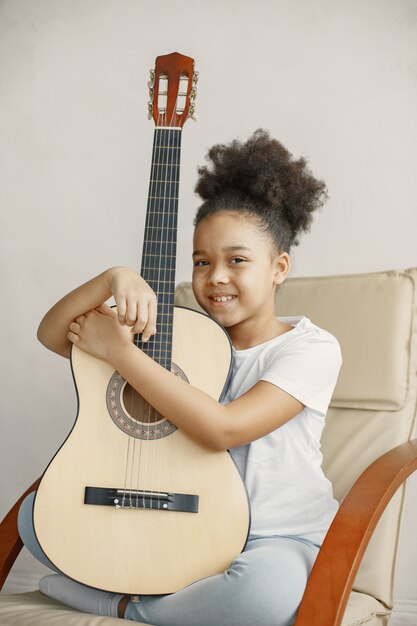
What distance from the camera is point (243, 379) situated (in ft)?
4.83

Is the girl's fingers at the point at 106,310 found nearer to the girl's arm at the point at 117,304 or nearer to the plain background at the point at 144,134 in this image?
the girl's arm at the point at 117,304

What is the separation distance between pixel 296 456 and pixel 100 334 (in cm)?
44

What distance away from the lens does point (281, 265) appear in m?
1.56

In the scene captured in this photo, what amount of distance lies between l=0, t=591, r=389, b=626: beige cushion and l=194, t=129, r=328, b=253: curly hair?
72 centimetres

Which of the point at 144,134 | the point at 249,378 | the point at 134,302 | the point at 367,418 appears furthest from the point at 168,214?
the point at 144,134

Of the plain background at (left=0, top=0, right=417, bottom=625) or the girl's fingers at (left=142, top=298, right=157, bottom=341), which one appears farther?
the plain background at (left=0, top=0, right=417, bottom=625)

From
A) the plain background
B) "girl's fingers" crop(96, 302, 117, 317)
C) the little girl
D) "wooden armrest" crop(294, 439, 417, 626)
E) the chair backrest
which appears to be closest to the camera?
"wooden armrest" crop(294, 439, 417, 626)

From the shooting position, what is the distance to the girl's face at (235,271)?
1469 millimetres

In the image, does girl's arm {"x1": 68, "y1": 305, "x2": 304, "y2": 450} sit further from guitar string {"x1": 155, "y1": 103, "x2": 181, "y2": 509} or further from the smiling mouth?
the smiling mouth

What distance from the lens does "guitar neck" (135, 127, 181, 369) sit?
1313 millimetres

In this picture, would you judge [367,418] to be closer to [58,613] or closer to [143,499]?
[143,499]

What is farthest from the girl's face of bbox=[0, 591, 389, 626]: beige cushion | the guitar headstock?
bbox=[0, 591, 389, 626]: beige cushion

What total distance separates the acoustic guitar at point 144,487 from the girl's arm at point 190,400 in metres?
0.03

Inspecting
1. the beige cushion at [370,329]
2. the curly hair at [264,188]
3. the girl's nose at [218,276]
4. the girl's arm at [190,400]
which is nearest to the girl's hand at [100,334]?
the girl's arm at [190,400]
